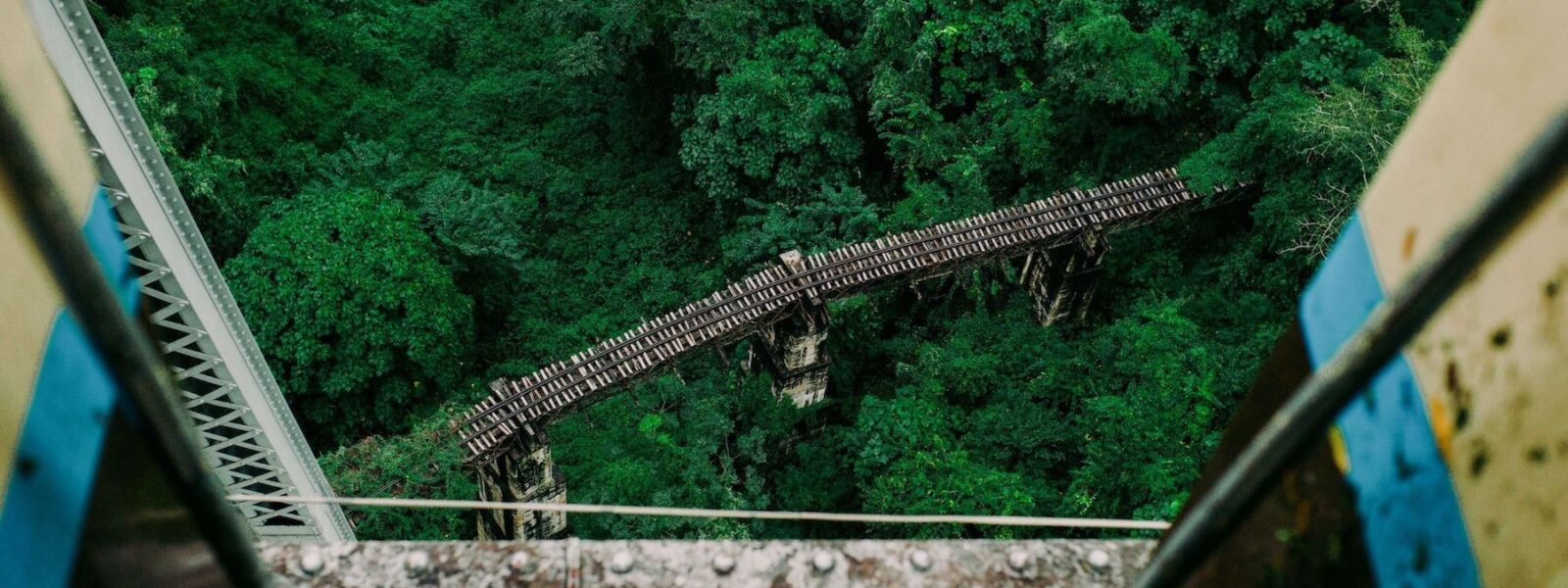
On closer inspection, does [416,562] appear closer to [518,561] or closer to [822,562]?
[518,561]

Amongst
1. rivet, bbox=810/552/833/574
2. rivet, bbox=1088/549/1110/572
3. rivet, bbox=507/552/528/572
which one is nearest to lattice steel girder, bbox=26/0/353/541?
rivet, bbox=507/552/528/572

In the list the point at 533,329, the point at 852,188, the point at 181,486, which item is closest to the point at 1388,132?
the point at 852,188

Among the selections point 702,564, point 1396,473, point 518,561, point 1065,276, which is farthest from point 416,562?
point 1065,276

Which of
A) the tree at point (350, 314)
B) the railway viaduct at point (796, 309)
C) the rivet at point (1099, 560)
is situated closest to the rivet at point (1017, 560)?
the rivet at point (1099, 560)

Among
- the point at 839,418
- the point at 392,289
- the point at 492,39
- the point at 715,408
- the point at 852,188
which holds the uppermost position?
the point at 492,39

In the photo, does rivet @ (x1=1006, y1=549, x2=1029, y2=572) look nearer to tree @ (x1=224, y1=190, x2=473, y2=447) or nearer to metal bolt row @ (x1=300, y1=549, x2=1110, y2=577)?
metal bolt row @ (x1=300, y1=549, x2=1110, y2=577)

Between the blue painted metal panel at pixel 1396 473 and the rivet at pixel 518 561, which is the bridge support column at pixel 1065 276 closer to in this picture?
the rivet at pixel 518 561

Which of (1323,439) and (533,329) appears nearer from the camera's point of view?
(1323,439)

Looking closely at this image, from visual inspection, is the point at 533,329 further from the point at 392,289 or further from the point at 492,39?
the point at 492,39
